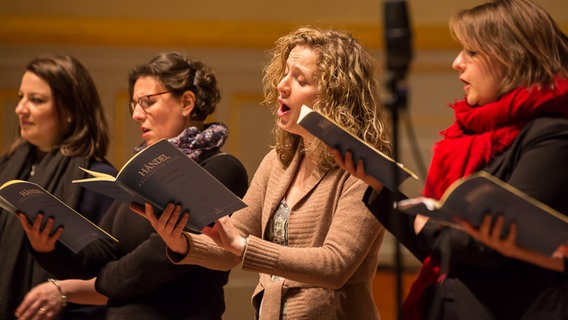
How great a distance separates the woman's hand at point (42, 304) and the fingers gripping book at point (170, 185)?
759 millimetres

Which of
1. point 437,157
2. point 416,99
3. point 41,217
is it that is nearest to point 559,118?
point 437,157

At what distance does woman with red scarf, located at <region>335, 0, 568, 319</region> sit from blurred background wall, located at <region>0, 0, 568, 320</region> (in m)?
2.29

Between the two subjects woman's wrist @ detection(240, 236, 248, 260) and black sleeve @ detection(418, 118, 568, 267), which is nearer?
black sleeve @ detection(418, 118, 568, 267)

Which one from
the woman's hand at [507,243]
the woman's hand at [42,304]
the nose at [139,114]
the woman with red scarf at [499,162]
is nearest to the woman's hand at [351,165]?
the woman with red scarf at [499,162]

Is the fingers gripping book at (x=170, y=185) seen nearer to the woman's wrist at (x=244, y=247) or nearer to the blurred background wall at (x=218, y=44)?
the woman's wrist at (x=244, y=247)

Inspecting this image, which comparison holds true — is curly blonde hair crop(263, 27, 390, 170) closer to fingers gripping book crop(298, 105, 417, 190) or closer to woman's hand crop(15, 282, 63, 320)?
fingers gripping book crop(298, 105, 417, 190)

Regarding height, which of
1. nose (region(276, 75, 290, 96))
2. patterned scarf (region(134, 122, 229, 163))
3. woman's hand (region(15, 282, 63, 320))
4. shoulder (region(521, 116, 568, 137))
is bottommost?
woman's hand (region(15, 282, 63, 320))

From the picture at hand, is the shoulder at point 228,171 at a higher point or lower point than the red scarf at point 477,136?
lower

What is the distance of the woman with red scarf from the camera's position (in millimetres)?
2023

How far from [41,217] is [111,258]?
263 mm

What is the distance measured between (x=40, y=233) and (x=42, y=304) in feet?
0.93

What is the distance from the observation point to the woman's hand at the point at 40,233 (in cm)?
272

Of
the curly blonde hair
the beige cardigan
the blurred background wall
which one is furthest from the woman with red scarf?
the blurred background wall

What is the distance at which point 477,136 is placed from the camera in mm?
2191
